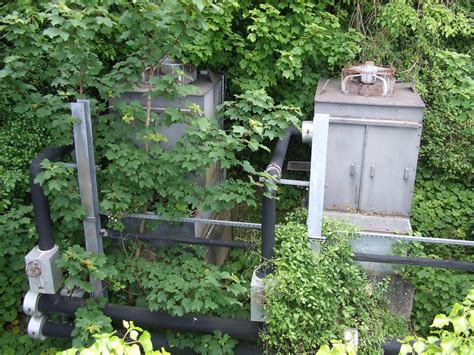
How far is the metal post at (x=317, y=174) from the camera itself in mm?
3969

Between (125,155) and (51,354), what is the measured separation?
2439mm

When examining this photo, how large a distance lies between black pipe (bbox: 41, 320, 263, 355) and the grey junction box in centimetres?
134

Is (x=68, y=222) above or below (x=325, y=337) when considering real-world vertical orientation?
above

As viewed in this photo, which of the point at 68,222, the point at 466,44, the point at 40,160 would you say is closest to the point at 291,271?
the point at 68,222

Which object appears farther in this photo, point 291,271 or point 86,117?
point 86,117

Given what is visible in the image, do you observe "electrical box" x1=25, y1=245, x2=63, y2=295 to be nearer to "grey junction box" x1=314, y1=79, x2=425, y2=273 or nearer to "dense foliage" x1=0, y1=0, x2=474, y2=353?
"dense foliage" x1=0, y1=0, x2=474, y2=353

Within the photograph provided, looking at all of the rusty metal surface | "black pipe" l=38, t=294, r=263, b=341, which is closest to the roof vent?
the rusty metal surface

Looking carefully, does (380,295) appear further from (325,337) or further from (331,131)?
(331,131)

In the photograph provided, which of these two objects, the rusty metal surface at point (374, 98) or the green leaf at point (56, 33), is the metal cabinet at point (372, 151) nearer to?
the rusty metal surface at point (374, 98)

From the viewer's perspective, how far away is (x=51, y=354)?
5309mm

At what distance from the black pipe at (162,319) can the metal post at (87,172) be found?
0.34 meters

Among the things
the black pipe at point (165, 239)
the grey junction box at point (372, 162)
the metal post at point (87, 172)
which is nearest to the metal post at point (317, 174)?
the grey junction box at point (372, 162)

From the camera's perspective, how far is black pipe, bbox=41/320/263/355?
14.8 feet

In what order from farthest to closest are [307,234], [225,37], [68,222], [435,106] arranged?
[435,106] → [225,37] → [68,222] → [307,234]
